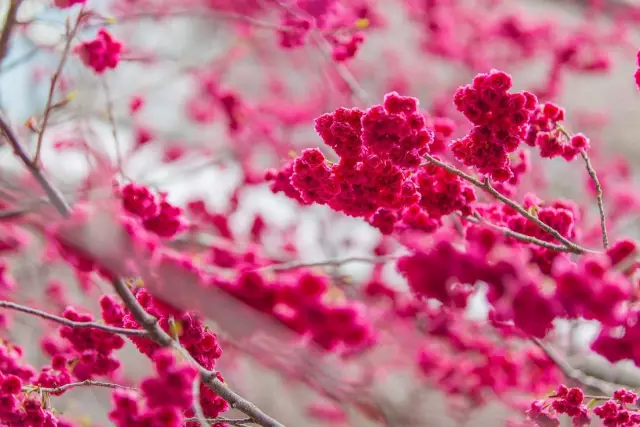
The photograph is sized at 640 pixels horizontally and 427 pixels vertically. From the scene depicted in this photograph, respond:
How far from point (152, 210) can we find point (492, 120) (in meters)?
0.65

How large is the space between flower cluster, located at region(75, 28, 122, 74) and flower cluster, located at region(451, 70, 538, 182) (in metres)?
0.90

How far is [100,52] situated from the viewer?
55.1 inches

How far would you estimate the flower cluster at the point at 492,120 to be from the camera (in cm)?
91

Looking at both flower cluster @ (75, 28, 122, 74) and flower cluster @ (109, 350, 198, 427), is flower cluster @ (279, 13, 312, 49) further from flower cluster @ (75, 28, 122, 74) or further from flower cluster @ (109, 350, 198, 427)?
flower cluster @ (109, 350, 198, 427)

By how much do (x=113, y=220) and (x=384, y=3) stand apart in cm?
524

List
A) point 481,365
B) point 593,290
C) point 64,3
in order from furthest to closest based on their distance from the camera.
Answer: point 481,365 < point 64,3 < point 593,290

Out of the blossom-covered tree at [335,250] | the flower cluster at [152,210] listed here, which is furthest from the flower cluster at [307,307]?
the flower cluster at [152,210]

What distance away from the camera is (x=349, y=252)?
3602 millimetres

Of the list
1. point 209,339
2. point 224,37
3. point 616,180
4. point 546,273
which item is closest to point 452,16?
point 616,180

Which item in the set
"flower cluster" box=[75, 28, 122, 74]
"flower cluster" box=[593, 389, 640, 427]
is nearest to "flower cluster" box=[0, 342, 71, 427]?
"flower cluster" box=[75, 28, 122, 74]

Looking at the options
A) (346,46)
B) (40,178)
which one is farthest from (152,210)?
(346,46)

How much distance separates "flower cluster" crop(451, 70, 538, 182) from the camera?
2.98 ft

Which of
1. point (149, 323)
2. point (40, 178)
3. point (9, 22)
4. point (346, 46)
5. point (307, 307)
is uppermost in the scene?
point (346, 46)

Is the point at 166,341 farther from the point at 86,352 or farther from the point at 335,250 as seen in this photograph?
the point at 335,250
